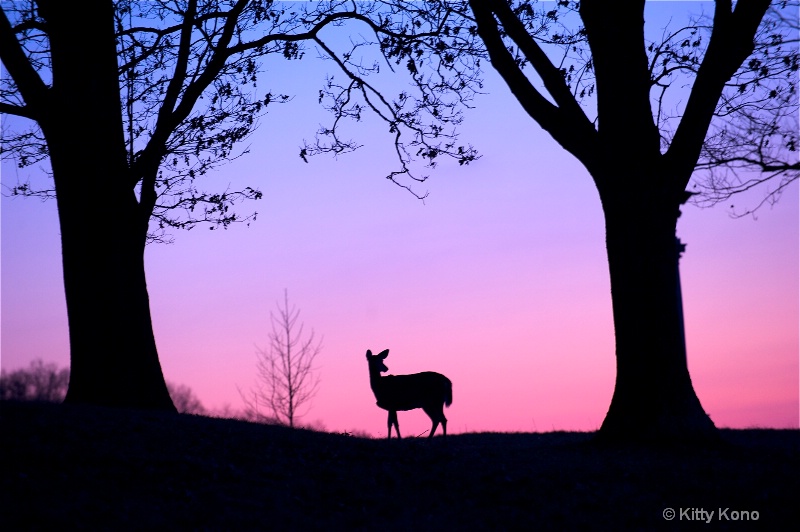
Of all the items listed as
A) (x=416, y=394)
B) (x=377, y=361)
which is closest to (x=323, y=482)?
(x=416, y=394)

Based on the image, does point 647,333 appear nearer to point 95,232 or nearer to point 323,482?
point 323,482

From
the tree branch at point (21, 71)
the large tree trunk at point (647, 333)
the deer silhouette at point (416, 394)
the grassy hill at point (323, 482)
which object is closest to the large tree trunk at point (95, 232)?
the tree branch at point (21, 71)

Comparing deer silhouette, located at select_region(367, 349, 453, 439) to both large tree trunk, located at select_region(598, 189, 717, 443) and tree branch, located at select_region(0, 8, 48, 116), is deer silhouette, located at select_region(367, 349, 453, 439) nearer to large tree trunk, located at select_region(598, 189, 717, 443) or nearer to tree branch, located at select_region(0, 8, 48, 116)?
large tree trunk, located at select_region(598, 189, 717, 443)

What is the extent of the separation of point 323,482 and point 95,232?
682 centimetres

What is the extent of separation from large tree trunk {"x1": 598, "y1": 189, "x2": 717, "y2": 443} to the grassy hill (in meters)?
0.66

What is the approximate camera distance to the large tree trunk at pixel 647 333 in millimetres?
13539

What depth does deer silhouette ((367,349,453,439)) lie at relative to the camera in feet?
61.7

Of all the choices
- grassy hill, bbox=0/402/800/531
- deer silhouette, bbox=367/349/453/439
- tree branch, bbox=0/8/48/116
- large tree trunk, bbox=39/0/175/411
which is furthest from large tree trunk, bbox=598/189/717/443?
tree branch, bbox=0/8/48/116

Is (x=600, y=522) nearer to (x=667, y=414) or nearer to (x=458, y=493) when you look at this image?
(x=458, y=493)

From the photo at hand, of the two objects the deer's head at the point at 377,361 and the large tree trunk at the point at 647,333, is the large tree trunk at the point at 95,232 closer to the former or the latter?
the deer's head at the point at 377,361

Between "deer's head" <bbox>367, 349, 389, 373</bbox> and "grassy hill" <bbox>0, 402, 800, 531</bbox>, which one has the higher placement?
"deer's head" <bbox>367, 349, 389, 373</bbox>

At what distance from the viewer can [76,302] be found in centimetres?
1503

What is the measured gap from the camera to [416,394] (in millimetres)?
18812

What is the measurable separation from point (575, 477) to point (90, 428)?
612cm
